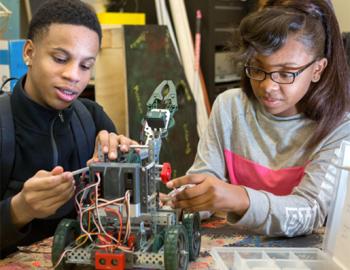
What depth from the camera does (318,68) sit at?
1.13 meters

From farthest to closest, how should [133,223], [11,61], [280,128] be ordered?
[11,61] < [280,128] < [133,223]

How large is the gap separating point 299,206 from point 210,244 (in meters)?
0.22

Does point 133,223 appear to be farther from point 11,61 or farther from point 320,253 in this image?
point 11,61

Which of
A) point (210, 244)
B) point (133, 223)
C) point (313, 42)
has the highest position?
point (313, 42)

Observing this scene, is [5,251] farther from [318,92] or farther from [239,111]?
[318,92]

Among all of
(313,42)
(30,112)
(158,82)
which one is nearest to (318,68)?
(313,42)

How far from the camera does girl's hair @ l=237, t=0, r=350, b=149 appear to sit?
3.45ft

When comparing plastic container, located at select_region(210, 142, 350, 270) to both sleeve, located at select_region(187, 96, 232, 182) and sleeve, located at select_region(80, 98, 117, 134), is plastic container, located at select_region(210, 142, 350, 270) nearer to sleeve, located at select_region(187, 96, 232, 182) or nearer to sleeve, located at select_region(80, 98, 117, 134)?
sleeve, located at select_region(187, 96, 232, 182)

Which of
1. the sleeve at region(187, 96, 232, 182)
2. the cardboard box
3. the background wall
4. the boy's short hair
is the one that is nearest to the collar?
the boy's short hair

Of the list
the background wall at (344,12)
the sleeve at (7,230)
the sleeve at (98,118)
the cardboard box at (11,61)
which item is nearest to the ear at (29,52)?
the sleeve at (98,118)

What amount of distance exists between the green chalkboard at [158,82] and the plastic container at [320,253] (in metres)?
1.56

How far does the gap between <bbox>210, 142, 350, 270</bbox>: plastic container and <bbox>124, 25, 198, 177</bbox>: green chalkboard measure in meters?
1.56

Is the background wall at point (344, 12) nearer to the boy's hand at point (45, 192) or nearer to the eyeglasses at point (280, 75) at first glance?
the eyeglasses at point (280, 75)

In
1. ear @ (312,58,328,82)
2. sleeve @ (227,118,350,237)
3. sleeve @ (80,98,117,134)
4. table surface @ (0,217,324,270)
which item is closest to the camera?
table surface @ (0,217,324,270)
